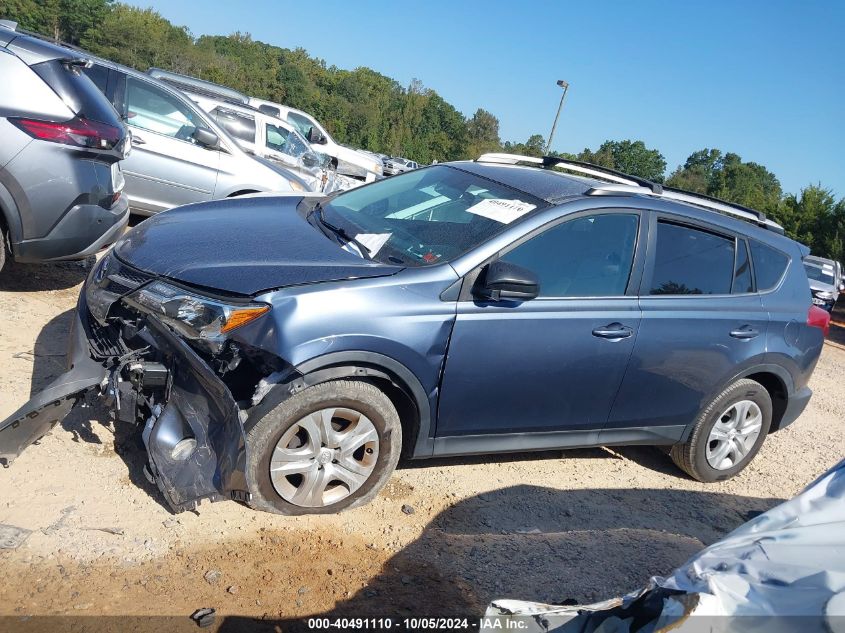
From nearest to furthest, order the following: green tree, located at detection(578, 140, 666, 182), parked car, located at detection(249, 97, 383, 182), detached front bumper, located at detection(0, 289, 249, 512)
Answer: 1. detached front bumper, located at detection(0, 289, 249, 512)
2. parked car, located at detection(249, 97, 383, 182)
3. green tree, located at detection(578, 140, 666, 182)

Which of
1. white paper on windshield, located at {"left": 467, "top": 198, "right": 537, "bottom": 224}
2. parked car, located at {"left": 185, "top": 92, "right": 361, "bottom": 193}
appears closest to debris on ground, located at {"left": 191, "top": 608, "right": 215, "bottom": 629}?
white paper on windshield, located at {"left": 467, "top": 198, "right": 537, "bottom": 224}

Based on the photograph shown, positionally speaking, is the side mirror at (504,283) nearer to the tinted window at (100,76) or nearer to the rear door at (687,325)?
the rear door at (687,325)

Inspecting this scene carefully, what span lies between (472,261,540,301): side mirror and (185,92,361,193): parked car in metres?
7.13

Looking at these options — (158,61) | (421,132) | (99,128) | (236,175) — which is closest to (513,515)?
(99,128)

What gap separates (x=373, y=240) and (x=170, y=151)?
4769 mm

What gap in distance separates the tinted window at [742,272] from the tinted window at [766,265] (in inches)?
3.0

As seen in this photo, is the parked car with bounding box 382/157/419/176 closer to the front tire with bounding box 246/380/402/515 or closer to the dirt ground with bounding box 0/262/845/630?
the dirt ground with bounding box 0/262/845/630

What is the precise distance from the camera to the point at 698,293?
4664 millimetres

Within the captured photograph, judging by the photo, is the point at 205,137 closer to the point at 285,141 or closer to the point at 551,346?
the point at 285,141

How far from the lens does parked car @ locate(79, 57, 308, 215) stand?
25.3 feet

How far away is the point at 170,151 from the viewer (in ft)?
26.0

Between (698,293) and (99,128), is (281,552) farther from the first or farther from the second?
(99,128)

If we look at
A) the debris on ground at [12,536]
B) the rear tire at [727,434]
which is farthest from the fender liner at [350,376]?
the rear tire at [727,434]

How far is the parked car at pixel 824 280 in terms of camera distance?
14938mm
